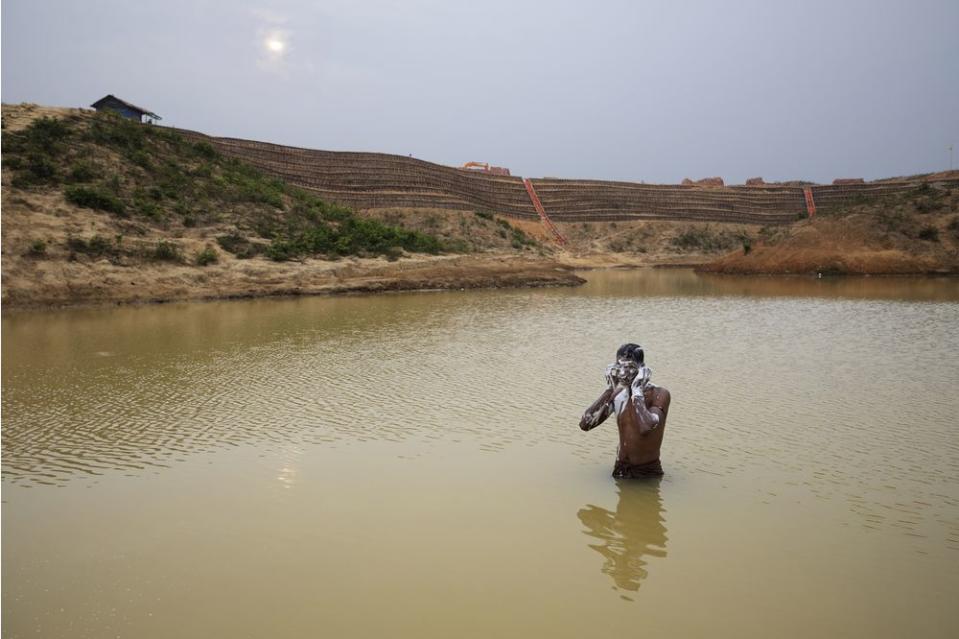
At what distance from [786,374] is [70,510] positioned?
438 inches

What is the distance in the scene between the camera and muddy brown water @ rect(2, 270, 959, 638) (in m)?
4.72

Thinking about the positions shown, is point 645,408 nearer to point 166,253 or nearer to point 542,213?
point 166,253

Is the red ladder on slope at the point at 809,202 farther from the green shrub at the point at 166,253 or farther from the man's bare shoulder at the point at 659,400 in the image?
the man's bare shoulder at the point at 659,400

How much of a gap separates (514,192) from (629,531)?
61042 millimetres

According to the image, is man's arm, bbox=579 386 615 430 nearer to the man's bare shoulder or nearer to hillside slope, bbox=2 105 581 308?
the man's bare shoulder

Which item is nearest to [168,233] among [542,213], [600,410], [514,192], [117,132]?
[117,132]

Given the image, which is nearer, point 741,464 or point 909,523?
point 909,523

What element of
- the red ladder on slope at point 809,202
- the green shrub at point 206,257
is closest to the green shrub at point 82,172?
the green shrub at point 206,257

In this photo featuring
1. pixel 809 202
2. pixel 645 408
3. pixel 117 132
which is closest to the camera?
pixel 645 408

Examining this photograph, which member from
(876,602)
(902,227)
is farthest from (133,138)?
(902,227)

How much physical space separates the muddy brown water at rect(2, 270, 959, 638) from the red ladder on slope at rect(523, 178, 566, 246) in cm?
4597

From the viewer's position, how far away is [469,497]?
267 inches

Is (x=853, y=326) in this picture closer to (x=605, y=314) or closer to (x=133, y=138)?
(x=605, y=314)

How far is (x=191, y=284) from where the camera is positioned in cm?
2716
